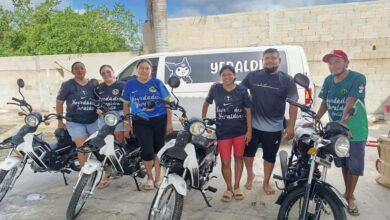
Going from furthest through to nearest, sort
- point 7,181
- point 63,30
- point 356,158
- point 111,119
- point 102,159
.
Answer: point 63,30, point 7,181, point 102,159, point 111,119, point 356,158

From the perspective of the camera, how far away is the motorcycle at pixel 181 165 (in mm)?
3316

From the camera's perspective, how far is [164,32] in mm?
10492

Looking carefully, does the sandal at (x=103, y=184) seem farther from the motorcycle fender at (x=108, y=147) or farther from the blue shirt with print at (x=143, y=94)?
the blue shirt with print at (x=143, y=94)

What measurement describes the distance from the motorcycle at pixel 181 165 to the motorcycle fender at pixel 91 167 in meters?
0.75

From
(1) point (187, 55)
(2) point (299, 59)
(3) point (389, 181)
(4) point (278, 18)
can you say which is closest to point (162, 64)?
(1) point (187, 55)

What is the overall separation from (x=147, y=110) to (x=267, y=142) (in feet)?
4.90

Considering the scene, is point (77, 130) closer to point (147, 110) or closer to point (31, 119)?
point (31, 119)

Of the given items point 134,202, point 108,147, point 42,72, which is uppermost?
point 42,72

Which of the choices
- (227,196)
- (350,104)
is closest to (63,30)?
(227,196)

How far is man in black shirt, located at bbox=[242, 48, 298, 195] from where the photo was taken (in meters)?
4.02

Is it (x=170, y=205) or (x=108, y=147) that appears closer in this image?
(x=170, y=205)

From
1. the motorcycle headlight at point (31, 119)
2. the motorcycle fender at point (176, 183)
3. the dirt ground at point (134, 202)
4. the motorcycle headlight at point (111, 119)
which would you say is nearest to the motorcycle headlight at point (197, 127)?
the motorcycle fender at point (176, 183)

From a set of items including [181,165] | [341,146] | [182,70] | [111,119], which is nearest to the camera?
[341,146]

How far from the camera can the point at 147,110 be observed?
4.36 metres
